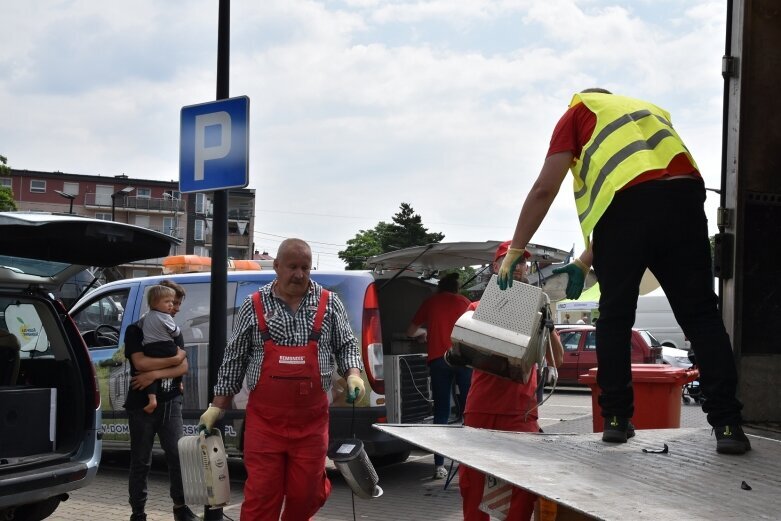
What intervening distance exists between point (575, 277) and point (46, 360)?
12.2 feet

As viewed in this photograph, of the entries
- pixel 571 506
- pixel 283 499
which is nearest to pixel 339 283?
pixel 283 499

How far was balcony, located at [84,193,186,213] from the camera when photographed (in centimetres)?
9831

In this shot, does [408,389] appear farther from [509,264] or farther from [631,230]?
[631,230]

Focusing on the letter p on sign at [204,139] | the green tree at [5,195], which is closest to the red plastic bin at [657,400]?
the letter p on sign at [204,139]

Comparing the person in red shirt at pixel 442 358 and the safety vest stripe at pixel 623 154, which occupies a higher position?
the safety vest stripe at pixel 623 154

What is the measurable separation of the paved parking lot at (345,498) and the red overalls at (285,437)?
1.97 metres

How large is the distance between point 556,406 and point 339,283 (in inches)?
430

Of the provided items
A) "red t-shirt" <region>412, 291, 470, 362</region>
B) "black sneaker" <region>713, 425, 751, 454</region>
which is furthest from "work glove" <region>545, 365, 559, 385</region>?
"red t-shirt" <region>412, 291, 470, 362</region>

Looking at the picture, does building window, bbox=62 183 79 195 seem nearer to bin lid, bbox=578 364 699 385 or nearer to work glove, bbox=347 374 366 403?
bin lid, bbox=578 364 699 385

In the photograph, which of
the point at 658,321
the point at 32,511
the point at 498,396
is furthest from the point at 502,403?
the point at 658,321

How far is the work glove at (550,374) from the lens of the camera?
568 cm

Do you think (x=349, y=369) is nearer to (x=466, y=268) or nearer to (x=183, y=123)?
(x=183, y=123)

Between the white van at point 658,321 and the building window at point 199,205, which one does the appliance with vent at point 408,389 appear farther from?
the building window at point 199,205

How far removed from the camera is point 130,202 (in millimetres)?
99312
